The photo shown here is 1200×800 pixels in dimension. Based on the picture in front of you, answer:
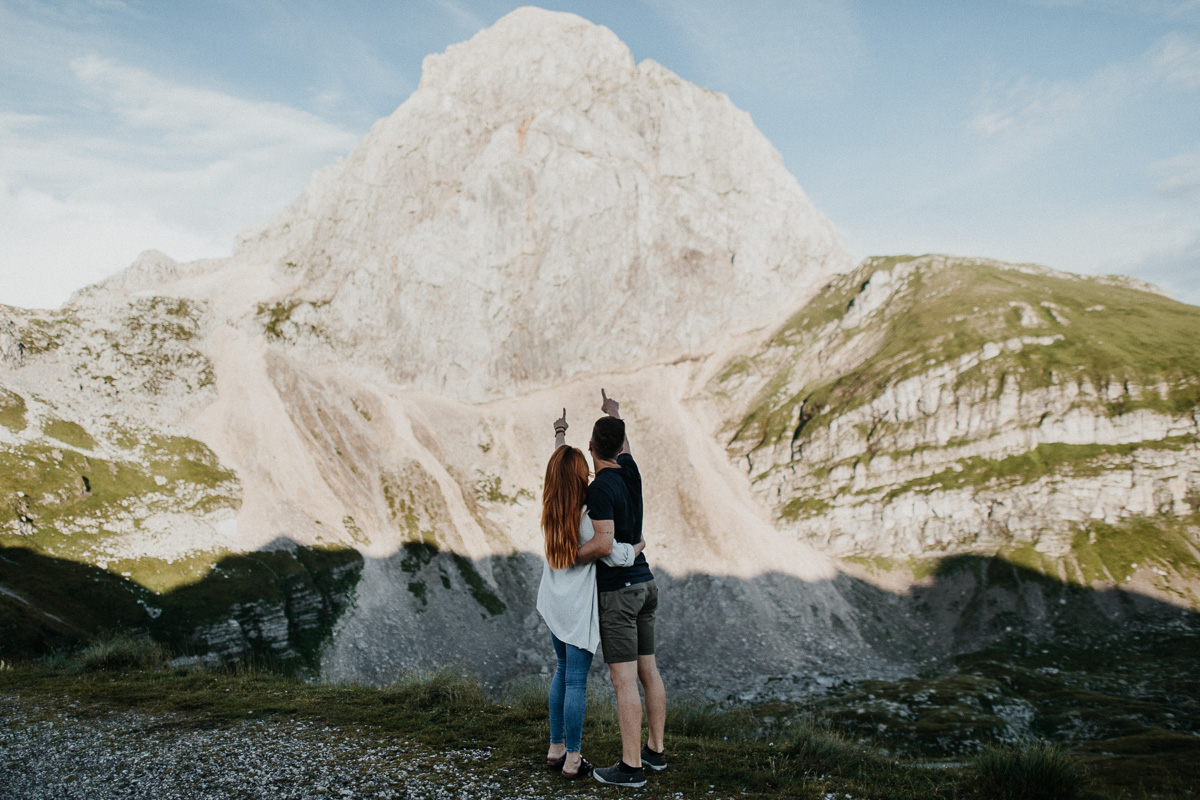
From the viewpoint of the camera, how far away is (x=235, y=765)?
8.66 metres

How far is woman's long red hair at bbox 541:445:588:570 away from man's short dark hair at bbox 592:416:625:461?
610 millimetres

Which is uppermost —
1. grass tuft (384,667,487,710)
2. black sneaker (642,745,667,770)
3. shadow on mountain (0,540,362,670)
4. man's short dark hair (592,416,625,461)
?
man's short dark hair (592,416,625,461)

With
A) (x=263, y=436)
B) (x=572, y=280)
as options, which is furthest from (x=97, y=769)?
(x=572, y=280)

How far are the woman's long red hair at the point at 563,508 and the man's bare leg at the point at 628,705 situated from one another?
1623mm

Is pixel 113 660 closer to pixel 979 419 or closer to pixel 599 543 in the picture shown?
pixel 599 543

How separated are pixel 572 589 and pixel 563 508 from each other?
3.71 ft

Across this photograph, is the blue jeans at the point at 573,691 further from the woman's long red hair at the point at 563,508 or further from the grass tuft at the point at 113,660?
the grass tuft at the point at 113,660

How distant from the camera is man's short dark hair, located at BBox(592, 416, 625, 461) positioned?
8688mm

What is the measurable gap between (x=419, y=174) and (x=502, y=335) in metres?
29.4

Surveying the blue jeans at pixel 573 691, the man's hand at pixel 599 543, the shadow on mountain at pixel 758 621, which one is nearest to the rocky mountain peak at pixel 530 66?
the shadow on mountain at pixel 758 621

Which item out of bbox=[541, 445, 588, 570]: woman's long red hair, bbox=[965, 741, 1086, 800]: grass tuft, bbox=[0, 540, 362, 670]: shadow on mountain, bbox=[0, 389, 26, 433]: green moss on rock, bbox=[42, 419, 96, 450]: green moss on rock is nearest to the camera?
bbox=[541, 445, 588, 570]: woman's long red hair

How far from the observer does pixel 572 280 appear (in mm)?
98625

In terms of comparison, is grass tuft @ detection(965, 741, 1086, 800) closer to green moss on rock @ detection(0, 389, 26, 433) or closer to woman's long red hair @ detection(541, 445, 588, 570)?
woman's long red hair @ detection(541, 445, 588, 570)

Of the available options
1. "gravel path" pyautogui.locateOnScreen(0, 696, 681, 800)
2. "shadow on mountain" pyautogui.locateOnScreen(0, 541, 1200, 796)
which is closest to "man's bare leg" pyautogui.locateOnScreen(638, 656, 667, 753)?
"gravel path" pyautogui.locateOnScreen(0, 696, 681, 800)
